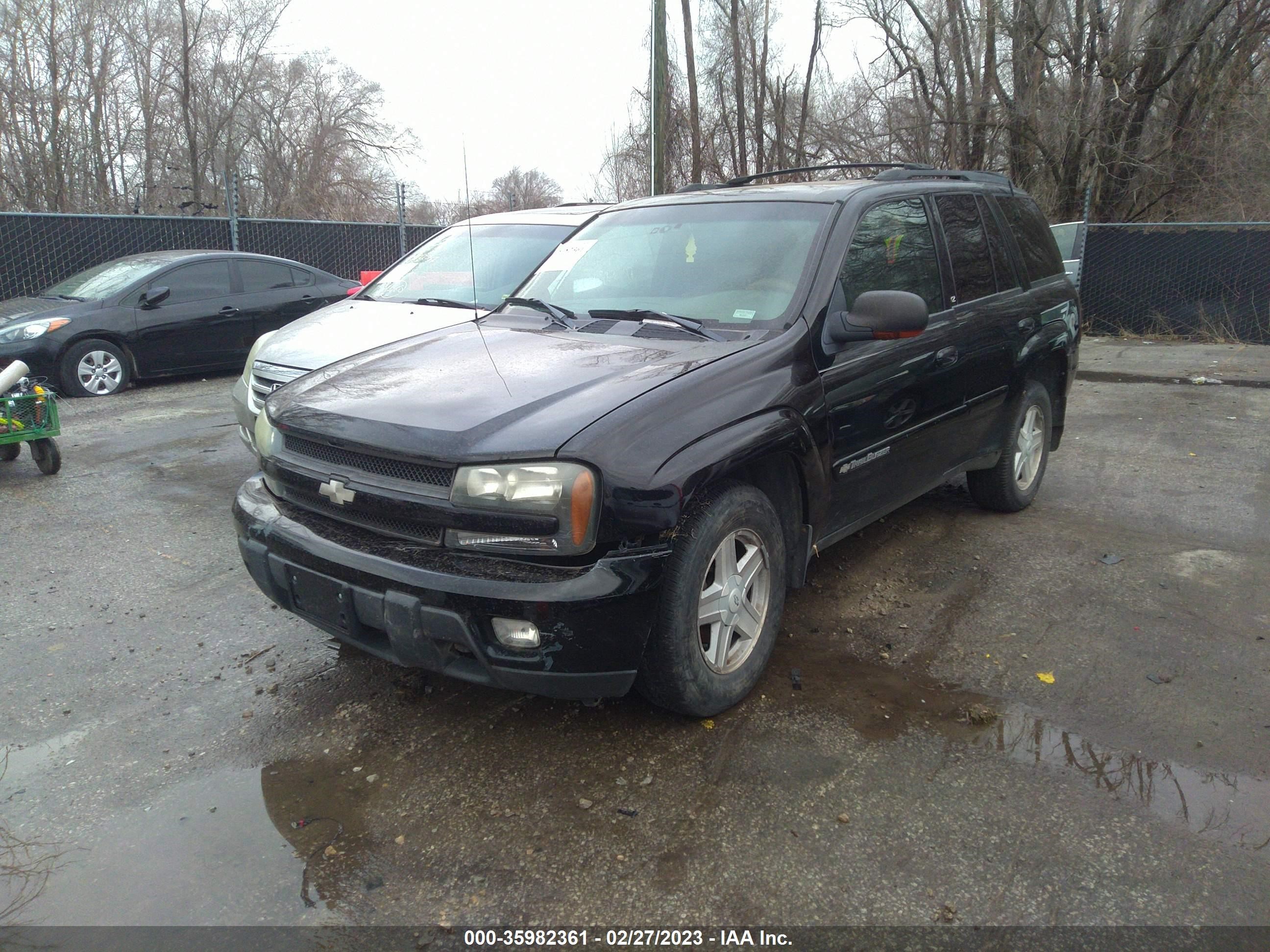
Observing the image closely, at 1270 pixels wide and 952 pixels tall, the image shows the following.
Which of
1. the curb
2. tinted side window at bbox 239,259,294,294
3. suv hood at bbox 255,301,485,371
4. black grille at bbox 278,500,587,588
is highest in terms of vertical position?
tinted side window at bbox 239,259,294,294

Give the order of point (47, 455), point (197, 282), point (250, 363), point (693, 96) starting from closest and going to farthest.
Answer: point (250, 363) → point (47, 455) → point (197, 282) → point (693, 96)

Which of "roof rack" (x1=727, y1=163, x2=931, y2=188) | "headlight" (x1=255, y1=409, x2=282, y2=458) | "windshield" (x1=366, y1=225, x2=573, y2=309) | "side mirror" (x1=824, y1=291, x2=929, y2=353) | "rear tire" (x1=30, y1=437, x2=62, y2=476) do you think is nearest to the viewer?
"headlight" (x1=255, y1=409, x2=282, y2=458)

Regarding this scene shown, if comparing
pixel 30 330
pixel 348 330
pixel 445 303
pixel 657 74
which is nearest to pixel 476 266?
pixel 445 303

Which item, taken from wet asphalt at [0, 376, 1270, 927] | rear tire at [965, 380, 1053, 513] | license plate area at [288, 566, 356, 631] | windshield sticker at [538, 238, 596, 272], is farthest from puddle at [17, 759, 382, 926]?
A: rear tire at [965, 380, 1053, 513]

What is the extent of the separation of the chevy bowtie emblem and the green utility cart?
4.31 m

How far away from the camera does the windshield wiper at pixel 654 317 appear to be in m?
3.63

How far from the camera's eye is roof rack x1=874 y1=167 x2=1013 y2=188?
4535 mm

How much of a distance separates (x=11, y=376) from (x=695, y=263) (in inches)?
194

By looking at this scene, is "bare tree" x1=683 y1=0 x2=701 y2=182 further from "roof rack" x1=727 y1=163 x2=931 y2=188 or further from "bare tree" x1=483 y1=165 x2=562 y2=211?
"roof rack" x1=727 y1=163 x2=931 y2=188

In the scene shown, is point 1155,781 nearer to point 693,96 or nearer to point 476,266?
point 476,266

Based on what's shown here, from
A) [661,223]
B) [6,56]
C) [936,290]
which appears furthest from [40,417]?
[6,56]

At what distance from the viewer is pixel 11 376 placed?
630 cm

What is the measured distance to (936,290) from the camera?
4410 millimetres

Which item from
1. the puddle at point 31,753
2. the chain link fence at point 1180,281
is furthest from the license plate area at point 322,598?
the chain link fence at point 1180,281
